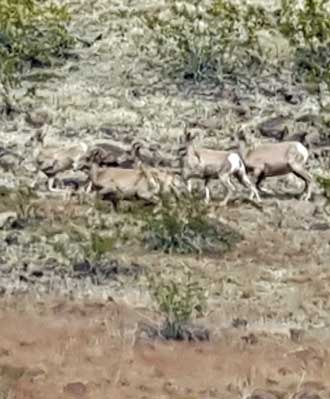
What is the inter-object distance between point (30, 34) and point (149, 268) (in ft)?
22.8

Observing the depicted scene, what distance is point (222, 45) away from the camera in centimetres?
1588

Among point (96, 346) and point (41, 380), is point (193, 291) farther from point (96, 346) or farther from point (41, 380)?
point (41, 380)

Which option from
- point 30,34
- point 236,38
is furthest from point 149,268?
point 30,34

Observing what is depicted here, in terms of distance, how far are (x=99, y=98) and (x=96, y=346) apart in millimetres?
6900

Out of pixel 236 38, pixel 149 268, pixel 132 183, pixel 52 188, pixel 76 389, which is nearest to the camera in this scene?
pixel 76 389

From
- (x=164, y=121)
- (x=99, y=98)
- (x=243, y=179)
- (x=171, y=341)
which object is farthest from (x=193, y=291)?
(x=99, y=98)

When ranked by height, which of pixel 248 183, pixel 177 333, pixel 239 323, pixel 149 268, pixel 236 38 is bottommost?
pixel 236 38

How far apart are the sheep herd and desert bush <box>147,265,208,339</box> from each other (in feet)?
6.41

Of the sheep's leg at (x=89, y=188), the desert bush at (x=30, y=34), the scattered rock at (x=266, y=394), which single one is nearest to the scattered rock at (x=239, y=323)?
the scattered rock at (x=266, y=394)

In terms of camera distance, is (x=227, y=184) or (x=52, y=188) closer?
(x=227, y=184)

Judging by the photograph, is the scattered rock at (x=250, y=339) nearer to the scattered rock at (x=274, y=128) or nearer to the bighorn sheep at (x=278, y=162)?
the bighorn sheep at (x=278, y=162)

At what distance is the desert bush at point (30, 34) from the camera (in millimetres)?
15969

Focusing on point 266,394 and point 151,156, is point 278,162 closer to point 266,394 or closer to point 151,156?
point 151,156

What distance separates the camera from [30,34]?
16.5 meters
